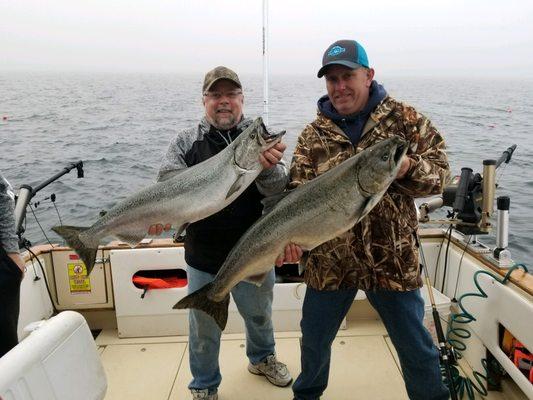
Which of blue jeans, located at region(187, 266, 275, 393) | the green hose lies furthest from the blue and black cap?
the green hose

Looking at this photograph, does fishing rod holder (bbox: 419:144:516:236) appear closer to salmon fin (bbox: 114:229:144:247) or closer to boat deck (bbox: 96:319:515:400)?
boat deck (bbox: 96:319:515:400)

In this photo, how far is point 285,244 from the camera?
8.68 feet

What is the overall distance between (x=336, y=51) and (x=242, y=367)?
117 inches

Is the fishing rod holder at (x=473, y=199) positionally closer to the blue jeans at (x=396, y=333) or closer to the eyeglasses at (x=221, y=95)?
the blue jeans at (x=396, y=333)

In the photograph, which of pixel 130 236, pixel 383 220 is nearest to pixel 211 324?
pixel 130 236

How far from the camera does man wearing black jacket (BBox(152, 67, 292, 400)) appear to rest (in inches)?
125

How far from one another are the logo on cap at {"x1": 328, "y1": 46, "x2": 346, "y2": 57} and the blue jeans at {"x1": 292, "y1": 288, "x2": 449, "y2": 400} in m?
1.51

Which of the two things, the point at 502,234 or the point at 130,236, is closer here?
the point at 130,236

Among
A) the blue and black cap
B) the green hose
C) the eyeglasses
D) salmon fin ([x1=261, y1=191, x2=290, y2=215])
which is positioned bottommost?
the green hose

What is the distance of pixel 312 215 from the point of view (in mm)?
2545

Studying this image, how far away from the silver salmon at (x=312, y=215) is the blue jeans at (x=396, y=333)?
52 cm

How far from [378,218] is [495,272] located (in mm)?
1555

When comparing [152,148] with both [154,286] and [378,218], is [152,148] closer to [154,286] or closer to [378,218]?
[154,286]

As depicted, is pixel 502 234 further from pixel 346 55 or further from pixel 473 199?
pixel 346 55
